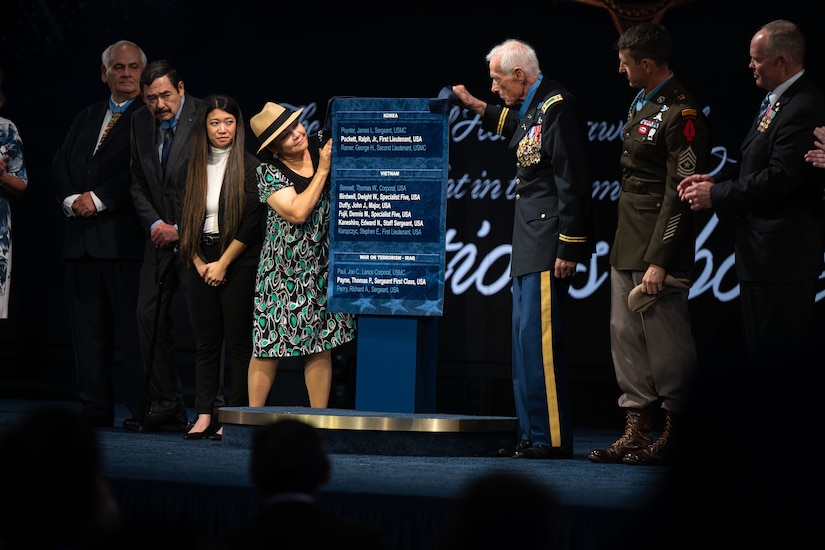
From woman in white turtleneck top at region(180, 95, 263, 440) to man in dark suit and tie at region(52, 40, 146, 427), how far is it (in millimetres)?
526

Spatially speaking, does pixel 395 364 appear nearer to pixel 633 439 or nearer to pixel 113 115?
pixel 633 439

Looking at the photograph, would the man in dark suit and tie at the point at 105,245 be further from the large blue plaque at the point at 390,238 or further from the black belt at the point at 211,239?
the large blue plaque at the point at 390,238

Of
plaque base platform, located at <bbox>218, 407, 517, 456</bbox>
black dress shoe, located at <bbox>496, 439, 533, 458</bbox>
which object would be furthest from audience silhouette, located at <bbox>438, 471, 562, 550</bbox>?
black dress shoe, located at <bbox>496, 439, 533, 458</bbox>

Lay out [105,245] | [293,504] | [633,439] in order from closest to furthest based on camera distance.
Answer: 1. [293,504]
2. [633,439]
3. [105,245]

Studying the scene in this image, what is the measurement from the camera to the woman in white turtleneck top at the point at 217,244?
16.9ft

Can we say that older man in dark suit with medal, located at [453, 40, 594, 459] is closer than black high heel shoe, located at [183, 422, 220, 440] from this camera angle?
Yes

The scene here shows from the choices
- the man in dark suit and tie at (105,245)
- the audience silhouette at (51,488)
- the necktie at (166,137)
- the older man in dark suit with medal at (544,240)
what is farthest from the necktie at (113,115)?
the audience silhouette at (51,488)

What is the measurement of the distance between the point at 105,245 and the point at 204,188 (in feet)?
2.43

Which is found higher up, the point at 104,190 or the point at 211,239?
the point at 104,190

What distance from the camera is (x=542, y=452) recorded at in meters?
4.52

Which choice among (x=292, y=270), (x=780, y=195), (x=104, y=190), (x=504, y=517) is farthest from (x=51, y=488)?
(x=104, y=190)

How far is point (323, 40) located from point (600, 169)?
176 cm

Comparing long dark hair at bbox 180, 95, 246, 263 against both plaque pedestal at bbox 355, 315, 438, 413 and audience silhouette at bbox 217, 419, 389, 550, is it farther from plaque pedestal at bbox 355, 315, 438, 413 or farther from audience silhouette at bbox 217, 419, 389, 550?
audience silhouette at bbox 217, 419, 389, 550

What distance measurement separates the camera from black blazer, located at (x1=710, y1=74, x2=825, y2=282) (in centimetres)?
406
